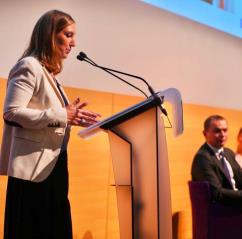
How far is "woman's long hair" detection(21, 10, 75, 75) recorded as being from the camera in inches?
57.4

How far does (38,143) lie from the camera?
1.37 metres

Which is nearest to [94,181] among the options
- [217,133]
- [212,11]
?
[217,133]

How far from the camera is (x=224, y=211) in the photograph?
8.22 feet

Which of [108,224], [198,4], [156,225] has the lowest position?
[108,224]

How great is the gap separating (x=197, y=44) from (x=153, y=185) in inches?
106

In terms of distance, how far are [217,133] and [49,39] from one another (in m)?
1.89

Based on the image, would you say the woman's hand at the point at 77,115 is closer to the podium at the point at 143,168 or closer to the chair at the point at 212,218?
the podium at the point at 143,168

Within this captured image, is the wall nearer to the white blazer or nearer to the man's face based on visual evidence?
the man's face

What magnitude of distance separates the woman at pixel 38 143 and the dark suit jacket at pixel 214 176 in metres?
1.40

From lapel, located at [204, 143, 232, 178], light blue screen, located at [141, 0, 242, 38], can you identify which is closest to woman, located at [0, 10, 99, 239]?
lapel, located at [204, 143, 232, 178]

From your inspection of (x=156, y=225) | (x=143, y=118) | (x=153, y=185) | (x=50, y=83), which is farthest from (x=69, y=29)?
(x=156, y=225)

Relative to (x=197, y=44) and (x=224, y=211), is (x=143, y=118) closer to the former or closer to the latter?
(x=224, y=211)

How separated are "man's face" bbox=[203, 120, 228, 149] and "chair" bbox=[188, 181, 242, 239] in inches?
21.1

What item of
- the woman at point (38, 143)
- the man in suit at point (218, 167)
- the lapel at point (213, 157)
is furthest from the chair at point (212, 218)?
the woman at point (38, 143)
